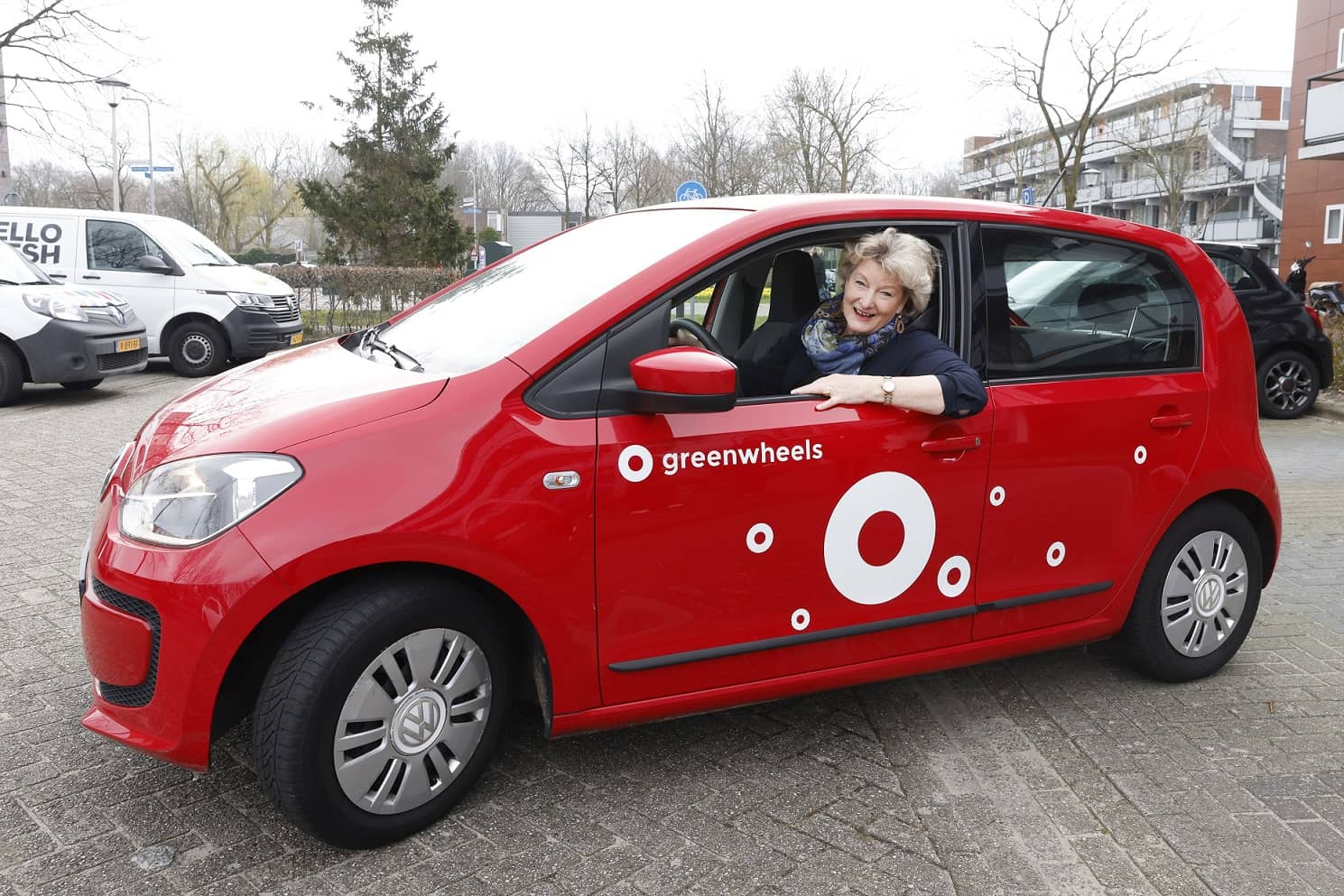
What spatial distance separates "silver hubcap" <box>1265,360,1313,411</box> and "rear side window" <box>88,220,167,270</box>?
1212 centimetres

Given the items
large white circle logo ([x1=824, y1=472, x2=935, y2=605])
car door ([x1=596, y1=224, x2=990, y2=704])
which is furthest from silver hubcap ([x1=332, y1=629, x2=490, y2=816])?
large white circle logo ([x1=824, y1=472, x2=935, y2=605])

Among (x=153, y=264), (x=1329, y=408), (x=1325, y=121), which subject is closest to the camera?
(x=1329, y=408)

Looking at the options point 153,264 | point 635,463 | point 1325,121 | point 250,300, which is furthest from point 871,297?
point 1325,121

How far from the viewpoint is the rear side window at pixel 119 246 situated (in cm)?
1274

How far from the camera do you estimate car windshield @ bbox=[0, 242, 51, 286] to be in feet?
33.6

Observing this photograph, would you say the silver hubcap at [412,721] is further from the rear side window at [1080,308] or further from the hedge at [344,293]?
the hedge at [344,293]

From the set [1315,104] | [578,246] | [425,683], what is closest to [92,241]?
[578,246]

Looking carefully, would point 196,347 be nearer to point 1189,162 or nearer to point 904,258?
A: point 904,258

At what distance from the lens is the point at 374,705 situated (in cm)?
259

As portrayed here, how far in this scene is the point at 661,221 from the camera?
132 inches

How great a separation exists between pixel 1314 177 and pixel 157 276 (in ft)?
113

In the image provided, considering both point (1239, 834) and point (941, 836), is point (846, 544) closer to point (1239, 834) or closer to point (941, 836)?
point (941, 836)

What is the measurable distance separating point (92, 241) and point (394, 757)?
477 inches

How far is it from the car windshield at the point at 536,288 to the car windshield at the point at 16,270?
8.39 metres
